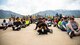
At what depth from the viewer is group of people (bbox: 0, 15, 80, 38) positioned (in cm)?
239

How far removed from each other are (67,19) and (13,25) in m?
0.68

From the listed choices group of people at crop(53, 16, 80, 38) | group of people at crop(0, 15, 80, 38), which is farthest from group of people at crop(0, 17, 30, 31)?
group of people at crop(53, 16, 80, 38)

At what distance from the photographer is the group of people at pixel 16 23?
7.79 ft

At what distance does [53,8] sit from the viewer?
2.40 meters

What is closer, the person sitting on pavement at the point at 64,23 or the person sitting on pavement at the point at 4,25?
the person sitting on pavement at the point at 4,25

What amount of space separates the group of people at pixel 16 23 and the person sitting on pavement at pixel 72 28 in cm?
52

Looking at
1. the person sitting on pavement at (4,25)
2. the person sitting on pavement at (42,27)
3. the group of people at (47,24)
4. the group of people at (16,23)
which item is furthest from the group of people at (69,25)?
the person sitting on pavement at (4,25)

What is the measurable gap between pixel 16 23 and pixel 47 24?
0.38m

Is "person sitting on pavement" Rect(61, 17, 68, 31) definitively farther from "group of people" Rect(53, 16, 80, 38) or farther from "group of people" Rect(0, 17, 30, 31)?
"group of people" Rect(0, 17, 30, 31)

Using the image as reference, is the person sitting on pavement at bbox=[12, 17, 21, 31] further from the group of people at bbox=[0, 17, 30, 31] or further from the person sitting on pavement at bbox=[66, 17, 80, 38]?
the person sitting on pavement at bbox=[66, 17, 80, 38]

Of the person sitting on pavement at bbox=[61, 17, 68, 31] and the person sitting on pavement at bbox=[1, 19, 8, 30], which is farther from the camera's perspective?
the person sitting on pavement at bbox=[61, 17, 68, 31]

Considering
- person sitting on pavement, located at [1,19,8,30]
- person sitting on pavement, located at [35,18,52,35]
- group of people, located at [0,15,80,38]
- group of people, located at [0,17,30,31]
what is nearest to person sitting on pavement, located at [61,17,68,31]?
group of people, located at [0,15,80,38]

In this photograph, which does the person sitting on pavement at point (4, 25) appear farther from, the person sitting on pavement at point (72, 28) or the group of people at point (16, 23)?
the person sitting on pavement at point (72, 28)

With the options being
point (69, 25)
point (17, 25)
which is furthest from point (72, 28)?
point (17, 25)
